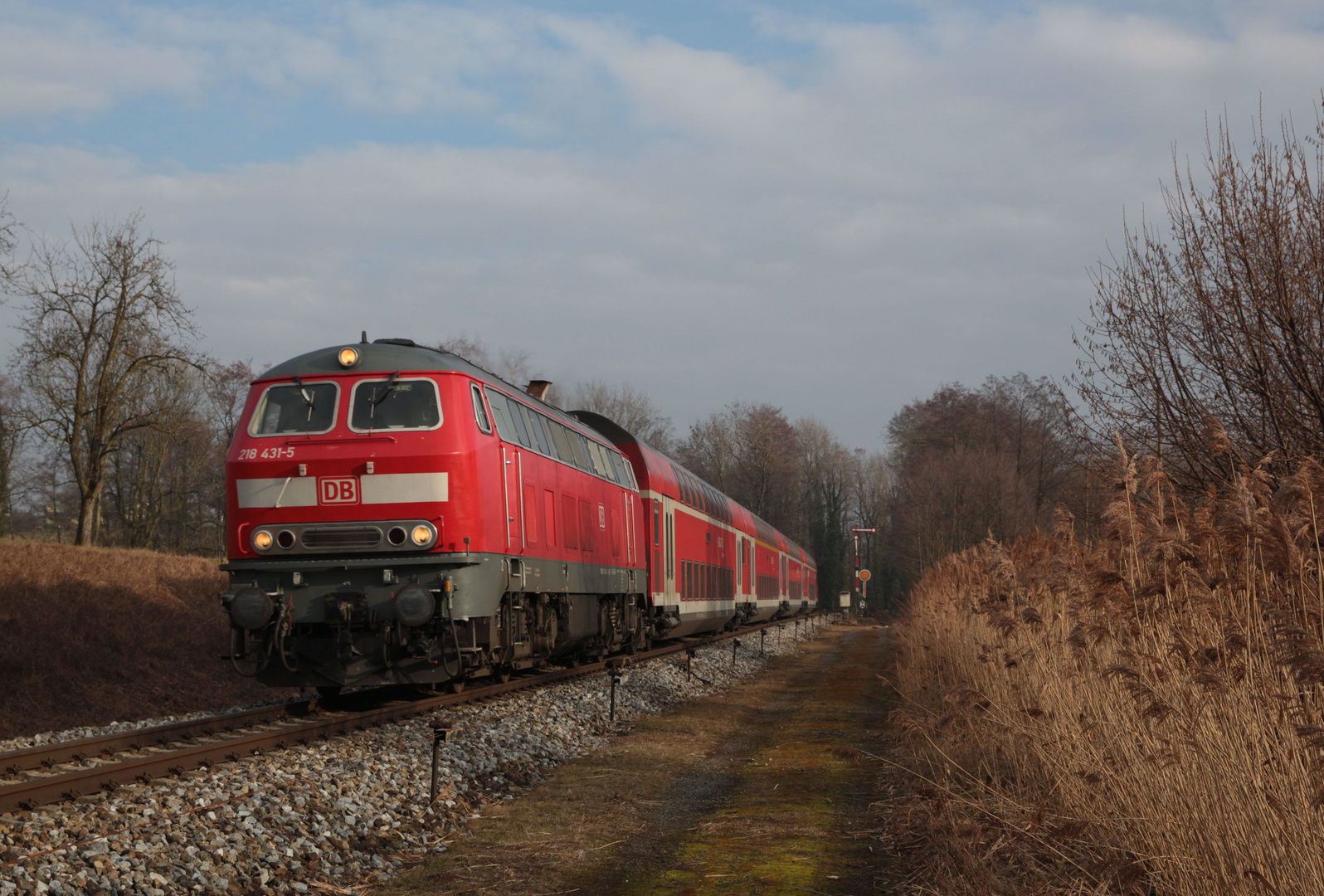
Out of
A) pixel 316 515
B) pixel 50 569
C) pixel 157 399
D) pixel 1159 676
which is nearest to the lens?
pixel 1159 676

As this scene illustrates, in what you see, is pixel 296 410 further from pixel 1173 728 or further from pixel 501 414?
pixel 1173 728

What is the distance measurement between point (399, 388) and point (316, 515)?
149 centimetres

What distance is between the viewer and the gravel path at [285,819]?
5.32 m

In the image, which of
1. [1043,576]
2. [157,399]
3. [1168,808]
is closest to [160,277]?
[157,399]

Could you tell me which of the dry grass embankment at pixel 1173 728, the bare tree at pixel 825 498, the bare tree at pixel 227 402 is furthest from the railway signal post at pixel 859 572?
the dry grass embankment at pixel 1173 728

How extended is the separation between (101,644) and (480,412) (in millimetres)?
9613

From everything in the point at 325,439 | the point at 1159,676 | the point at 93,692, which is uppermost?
the point at 325,439

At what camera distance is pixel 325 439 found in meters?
10.5

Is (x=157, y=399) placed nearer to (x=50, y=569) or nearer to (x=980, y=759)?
(x=50, y=569)

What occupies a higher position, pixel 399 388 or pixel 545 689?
pixel 399 388

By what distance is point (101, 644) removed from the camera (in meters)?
16.8

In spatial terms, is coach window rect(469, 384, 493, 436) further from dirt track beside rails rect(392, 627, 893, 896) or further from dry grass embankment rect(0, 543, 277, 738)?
dry grass embankment rect(0, 543, 277, 738)

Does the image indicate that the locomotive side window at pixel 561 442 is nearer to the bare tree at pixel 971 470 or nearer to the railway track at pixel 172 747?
the railway track at pixel 172 747

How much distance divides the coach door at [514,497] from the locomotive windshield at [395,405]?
100cm
